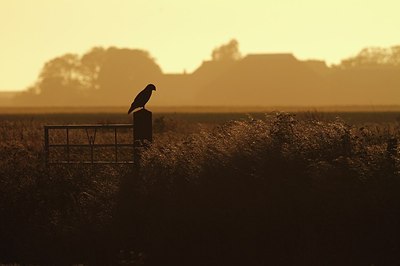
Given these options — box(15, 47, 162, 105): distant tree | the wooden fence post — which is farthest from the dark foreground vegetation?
box(15, 47, 162, 105): distant tree

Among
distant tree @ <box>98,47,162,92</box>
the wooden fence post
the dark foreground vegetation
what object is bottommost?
the dark foreground vegetation

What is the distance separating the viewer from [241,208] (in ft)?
58.0

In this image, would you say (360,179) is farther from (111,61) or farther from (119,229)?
(111,61)

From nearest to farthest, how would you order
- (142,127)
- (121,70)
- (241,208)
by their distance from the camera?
(241,208) → (142,127) → (121,70)

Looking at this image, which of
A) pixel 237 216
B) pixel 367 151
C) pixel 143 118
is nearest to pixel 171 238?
pixel 237 216

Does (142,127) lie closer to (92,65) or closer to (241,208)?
(241,208)

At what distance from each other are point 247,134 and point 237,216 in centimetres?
208

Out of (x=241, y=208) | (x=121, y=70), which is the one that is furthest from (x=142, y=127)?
(x=121, y=70)

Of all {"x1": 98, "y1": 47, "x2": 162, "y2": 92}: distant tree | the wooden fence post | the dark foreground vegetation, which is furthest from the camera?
{"x1": 98, "y1": 47, "x2": 162, "y2": 92}: distant tree

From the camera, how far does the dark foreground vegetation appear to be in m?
16.8

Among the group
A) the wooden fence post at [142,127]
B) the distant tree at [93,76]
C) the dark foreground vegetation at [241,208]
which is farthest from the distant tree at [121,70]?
the dark foreground vegetation at [241,208]

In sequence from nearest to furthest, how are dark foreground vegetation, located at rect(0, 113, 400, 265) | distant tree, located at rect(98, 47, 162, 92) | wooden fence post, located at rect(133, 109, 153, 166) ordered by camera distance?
dark foreground vegetation, located at rect(0, 113, 400, 265)
wooden fence post, located at rect(133, 109, 153, 166)
distant tree, located at rect(98, 47, 162, 92)

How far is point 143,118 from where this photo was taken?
22.6m

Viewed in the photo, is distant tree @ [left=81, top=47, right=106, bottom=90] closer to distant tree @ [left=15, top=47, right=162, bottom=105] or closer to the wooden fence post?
distant tree @ [left=15, top=47, right=162, bottom=105]
